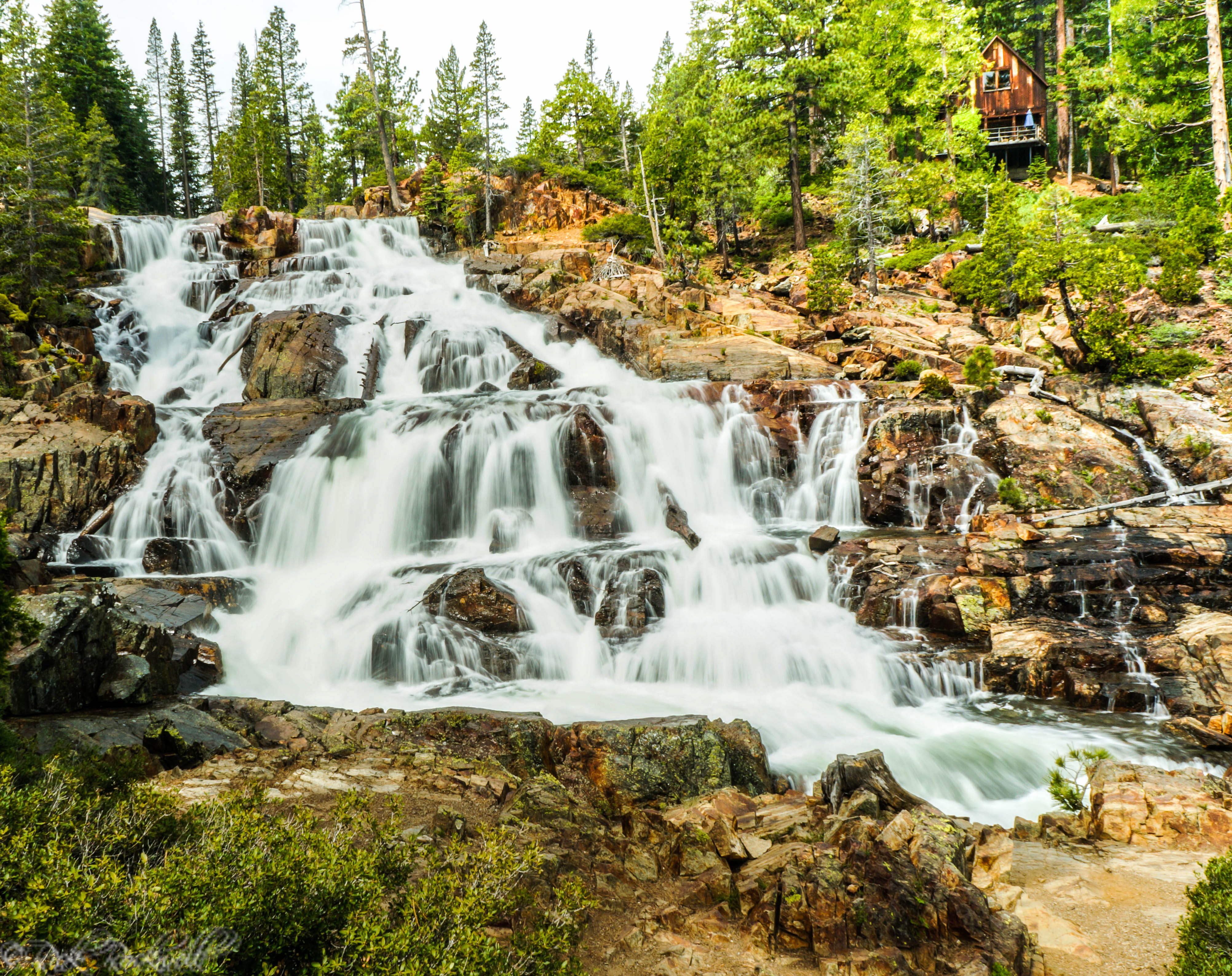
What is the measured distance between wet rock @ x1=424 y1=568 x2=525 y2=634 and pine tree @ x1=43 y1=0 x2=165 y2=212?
1952 inches

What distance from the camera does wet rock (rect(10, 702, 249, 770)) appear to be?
21.5 feet

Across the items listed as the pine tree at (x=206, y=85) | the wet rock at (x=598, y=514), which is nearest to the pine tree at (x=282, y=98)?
the pine tree at (x=206, y=85)

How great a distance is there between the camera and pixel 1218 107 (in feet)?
85.3

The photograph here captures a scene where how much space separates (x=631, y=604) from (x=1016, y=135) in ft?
153

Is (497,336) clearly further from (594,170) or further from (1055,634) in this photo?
(594,170)

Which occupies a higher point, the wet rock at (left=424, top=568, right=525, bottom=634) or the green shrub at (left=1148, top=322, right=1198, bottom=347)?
the green shrub at (left=1148, top=322, right=1198, bottom=347)

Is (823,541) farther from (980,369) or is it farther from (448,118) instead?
(448,118)

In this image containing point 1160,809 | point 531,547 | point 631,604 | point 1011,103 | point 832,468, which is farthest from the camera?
point 1011,103

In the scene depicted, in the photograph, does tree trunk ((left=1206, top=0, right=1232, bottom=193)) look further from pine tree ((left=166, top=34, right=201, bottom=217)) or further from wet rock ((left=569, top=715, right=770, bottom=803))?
pine tree ((left=166, top=34, right=201, bottom=217))

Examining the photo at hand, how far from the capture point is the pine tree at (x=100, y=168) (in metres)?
39.6

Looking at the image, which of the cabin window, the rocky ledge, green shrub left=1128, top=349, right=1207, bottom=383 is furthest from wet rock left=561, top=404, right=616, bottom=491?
the cabin window

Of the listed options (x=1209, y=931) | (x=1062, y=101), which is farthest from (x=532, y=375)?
(x=1062, y=101)

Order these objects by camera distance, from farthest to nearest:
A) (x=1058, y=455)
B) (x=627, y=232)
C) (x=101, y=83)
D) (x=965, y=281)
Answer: (x=101, y=83)
(x=627, y=232)
(x=965, y=281)
(x=1058, y=455)

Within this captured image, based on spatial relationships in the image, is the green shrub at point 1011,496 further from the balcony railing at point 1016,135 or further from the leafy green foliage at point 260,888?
the balcony railing at point 1016,135
